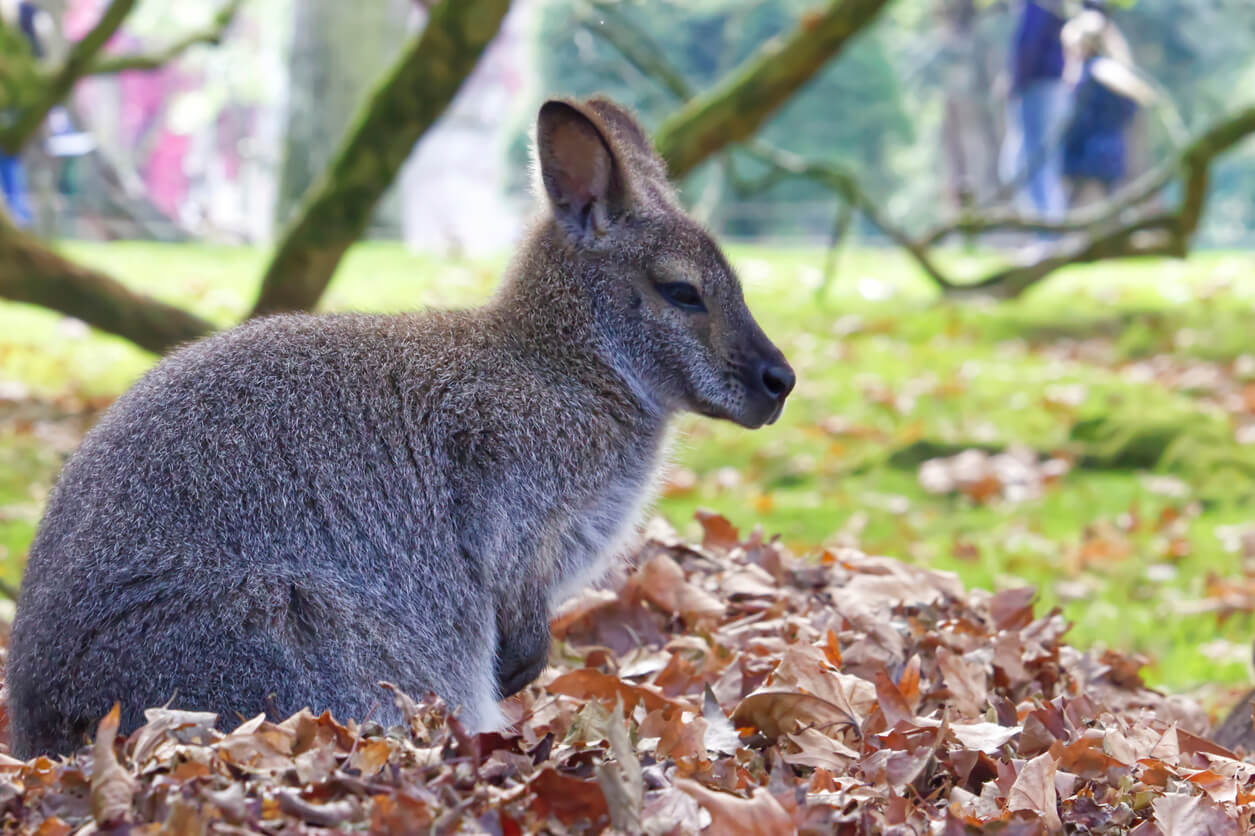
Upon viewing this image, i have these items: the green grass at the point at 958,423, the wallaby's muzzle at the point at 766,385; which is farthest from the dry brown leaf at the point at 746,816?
the green grass at the point at 958,423

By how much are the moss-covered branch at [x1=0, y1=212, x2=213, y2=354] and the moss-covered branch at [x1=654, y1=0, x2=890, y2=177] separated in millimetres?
3273

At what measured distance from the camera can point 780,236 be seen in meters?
32.9

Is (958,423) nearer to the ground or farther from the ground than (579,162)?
nearer to the ground

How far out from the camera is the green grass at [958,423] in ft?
22.5

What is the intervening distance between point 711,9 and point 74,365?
21696mm

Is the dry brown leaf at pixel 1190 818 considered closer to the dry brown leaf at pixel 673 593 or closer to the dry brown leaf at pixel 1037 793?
the dry brown leaf at pixel 1037 793

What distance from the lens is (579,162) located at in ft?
12.3

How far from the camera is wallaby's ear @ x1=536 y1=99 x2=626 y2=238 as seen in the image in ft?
12.0

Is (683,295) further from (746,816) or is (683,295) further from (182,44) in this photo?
(182,44)

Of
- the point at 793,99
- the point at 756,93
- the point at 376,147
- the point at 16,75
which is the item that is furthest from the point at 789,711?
the point at 793,99

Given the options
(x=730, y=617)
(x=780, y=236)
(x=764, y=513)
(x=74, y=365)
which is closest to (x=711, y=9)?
(x=780, y=236)

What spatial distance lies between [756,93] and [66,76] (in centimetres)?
451

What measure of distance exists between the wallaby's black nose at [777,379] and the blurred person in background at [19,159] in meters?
12.9

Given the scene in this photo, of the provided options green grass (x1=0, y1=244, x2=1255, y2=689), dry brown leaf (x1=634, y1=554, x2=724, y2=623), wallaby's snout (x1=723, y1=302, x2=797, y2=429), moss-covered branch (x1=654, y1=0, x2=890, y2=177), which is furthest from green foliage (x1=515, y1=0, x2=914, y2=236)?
wallaby's snout (x1=723, y1=302, x2=797, y2=429)
